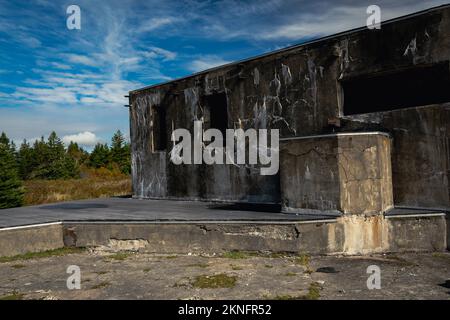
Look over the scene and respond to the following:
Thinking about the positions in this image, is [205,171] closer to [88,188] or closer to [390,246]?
[390,246]

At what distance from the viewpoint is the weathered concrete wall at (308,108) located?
23.3 ft

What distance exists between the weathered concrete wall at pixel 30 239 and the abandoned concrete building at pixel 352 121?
14.2 ft

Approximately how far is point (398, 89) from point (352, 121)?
6.39ft

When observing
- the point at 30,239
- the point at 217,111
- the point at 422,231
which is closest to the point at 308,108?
the point at 217,111

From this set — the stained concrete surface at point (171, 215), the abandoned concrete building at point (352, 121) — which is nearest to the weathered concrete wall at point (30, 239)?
the stained concrete surface at point (171, 215)

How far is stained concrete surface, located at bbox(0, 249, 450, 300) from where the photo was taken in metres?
4.88

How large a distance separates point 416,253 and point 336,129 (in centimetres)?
295

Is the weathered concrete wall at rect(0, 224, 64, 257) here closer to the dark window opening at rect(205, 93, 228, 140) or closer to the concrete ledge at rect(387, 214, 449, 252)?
the dark window opening at rect(205, 93, 228, 140)

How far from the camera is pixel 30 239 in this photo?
25.2 feet

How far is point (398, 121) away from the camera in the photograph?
24.6ft

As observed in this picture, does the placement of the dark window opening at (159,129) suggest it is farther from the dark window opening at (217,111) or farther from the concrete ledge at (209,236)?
the concrete ledge at (209,236)

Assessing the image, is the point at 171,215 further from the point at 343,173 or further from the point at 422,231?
the point at 422,231
